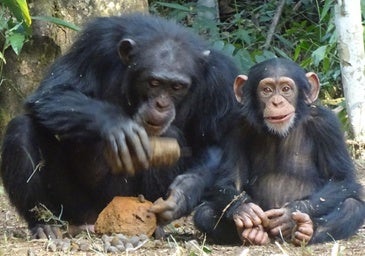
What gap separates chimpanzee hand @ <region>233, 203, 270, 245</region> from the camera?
6000 mm

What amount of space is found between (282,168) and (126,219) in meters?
1.16

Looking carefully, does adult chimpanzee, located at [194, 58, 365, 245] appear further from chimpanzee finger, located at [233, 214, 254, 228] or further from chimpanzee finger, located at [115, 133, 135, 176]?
chimpanzee finger, located at [115, 133, 135, 176]

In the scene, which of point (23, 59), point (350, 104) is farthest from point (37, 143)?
point (350, 104)

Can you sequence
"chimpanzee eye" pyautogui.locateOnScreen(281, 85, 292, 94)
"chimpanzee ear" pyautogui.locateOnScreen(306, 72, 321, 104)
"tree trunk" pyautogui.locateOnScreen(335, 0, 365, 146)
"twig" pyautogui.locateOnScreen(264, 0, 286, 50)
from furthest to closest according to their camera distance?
1. "twig" pyautogui.locateOnScreen(264, 0, 286, 50)
2. "tree trunk" pyautogui.locateOnScreen(335, 0, 365, 146)
3. "chimpanzee ear" pyautogui.locateOnScreen(306, 72, 321, 104)
4. "chimpanzee eye" pyautogui.locateOnScreen(281, 85, 292, 94)

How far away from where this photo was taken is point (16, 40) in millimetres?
7641

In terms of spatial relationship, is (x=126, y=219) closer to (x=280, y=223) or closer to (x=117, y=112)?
Answer: (x=117, y=112)

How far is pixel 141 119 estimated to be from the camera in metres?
6.30

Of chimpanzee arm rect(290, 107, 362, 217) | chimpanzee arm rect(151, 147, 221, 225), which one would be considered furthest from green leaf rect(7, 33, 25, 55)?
chimpanzee arm rect(290, 107, 362, 217)

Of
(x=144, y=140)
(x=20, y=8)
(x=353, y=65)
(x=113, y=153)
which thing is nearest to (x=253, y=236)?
(x=144, y=140)

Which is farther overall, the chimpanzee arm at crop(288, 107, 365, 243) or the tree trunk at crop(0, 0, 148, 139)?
the tree trunk at crop(0, 0, 148, 139)

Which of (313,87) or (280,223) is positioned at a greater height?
(313,87)

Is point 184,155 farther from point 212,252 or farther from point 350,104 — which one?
point 350,104

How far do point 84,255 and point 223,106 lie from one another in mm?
Answer: 1832

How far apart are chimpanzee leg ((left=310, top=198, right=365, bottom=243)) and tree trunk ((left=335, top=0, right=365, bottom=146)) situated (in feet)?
8.62
